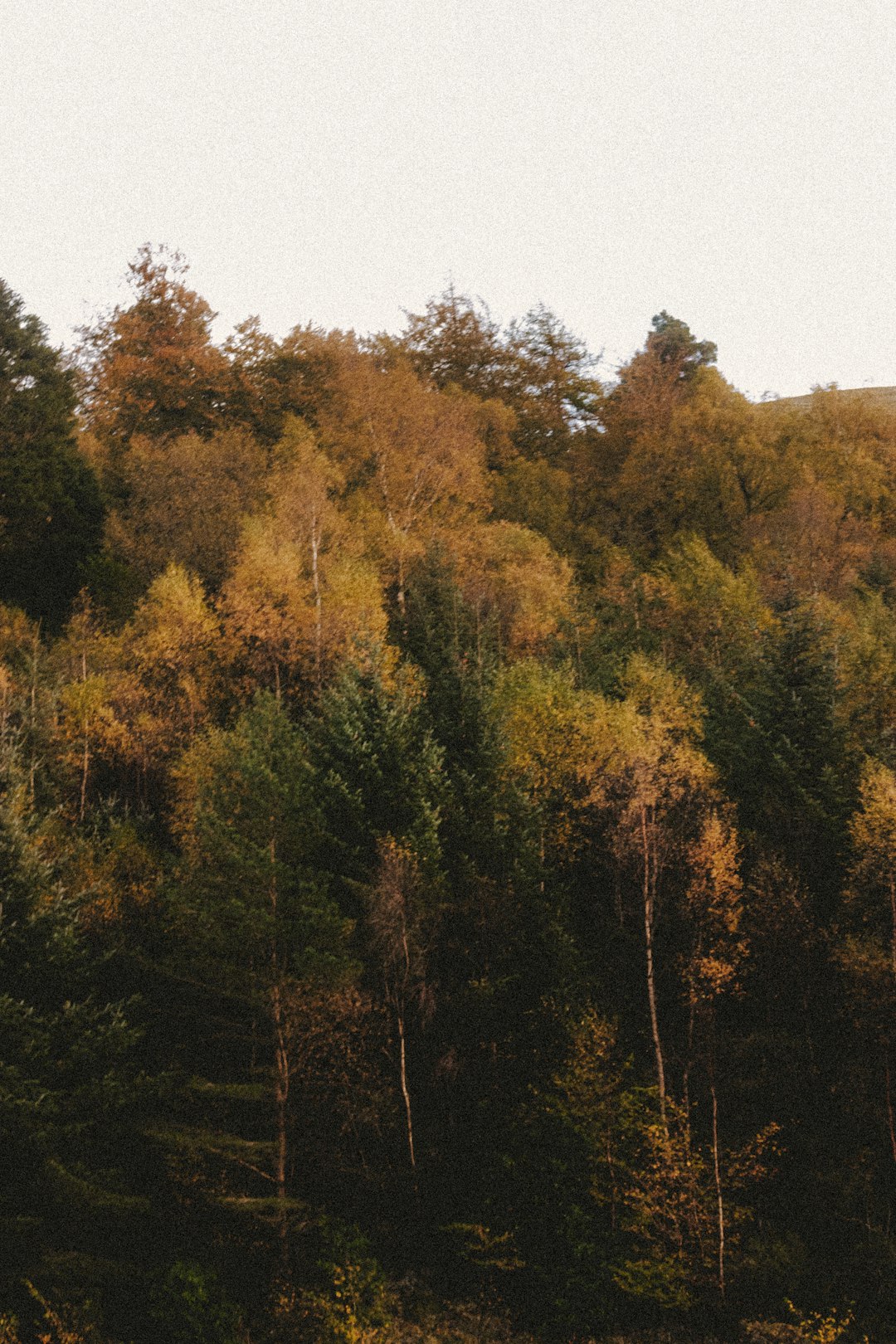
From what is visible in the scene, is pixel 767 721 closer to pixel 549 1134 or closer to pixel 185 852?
pixel 549 1134

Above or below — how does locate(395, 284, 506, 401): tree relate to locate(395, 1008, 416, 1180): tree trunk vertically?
above

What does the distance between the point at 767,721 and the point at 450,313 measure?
138ft

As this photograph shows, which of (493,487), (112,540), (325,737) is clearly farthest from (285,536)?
(493,487)

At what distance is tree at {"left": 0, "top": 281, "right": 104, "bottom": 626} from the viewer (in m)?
47.8

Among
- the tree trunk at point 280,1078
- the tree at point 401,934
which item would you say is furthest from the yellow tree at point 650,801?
the tree trunk at point 280,1078

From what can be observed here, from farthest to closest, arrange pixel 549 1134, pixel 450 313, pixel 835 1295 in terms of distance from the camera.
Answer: pixel 450 313 → pixel 549 1134 → pixel 835 1295

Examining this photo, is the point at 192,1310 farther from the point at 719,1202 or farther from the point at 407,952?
the point at 719,1202

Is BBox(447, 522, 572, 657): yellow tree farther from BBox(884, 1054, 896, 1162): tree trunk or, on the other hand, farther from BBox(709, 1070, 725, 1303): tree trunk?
BBox(884, 1054, 896, 1162): tree trunk

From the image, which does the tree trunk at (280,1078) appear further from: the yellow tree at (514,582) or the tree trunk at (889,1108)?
the yellow tree at (514,582)

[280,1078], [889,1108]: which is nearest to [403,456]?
[280,1078]

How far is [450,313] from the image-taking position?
234 feet

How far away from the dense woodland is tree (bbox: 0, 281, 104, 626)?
16 centimetres

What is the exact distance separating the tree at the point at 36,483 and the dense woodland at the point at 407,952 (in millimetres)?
158

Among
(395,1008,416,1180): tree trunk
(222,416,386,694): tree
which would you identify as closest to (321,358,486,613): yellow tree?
(222,416,386,694): tree
